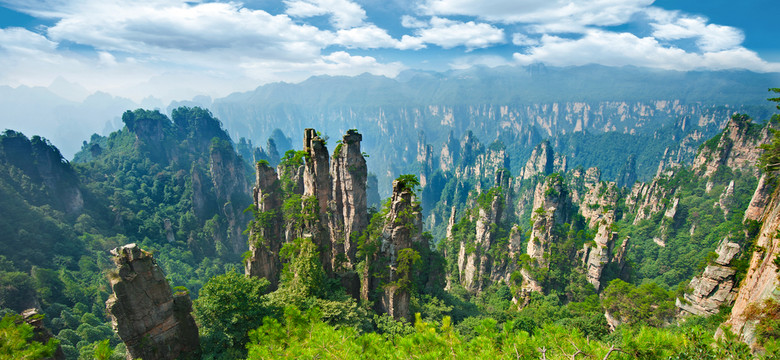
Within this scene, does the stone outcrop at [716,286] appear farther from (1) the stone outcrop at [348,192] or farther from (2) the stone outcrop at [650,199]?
(2) the stone outcrop at [650,199]

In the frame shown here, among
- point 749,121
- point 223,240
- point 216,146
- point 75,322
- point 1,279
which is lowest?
point 223,240

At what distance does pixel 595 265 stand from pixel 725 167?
174ft

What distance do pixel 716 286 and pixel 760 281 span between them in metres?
9.61

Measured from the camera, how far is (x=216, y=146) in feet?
255

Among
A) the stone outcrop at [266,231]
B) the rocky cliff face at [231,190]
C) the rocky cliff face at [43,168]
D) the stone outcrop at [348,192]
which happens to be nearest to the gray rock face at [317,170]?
the stone outcrop at [348,192]

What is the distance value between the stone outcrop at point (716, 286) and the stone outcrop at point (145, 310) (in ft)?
101

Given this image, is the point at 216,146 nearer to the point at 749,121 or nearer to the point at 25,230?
the point at 25,230

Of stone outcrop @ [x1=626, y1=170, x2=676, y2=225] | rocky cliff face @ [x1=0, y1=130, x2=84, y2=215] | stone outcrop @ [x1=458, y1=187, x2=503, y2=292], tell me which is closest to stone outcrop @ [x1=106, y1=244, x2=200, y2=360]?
stone outcrop @ [x1=458, y1=187, x2=503, y2=292]

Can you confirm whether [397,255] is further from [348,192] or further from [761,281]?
[761,281]

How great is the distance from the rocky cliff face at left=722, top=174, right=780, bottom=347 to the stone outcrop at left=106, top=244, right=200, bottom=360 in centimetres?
2314

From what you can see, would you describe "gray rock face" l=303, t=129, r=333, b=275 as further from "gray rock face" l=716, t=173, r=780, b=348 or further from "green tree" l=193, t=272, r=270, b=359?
"gray rock face" l=716, t=173, r=780, b=348

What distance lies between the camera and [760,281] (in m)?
13.4


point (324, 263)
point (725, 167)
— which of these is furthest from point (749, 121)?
point (324, 263)

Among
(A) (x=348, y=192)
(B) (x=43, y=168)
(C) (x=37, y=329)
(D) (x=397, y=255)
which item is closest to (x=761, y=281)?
(D) (x=397, y=255)
